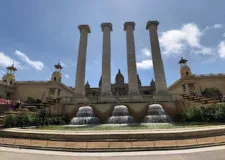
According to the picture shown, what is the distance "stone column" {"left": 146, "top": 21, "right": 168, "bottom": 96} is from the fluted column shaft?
3.63 meters

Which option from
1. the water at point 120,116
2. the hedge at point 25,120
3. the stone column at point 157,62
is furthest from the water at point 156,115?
the hedge at point 25,120

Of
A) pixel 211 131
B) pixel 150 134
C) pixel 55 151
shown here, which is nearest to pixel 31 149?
pixel 55 151

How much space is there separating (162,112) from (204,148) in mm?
12025

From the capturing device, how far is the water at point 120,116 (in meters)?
17.1

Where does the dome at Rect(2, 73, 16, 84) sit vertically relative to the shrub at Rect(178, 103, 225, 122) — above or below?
above

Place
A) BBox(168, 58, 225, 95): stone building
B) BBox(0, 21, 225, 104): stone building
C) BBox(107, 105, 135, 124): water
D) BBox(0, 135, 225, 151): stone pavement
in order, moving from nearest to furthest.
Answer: BBox(0, 135, 225, 151): stone pavement → BBox(107, 105, 135, 124): water → BBox(0, 21, 225, 104): stone building → BBox(168, 58, 225, 95): stone building

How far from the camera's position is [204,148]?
20.2ft

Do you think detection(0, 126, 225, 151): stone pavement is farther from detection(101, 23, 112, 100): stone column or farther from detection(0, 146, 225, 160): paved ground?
detection(101, 23, 112, 100): stone column

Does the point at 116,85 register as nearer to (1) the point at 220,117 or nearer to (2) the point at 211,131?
(1) the point at 220,117

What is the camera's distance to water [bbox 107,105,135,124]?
1710 centimetres

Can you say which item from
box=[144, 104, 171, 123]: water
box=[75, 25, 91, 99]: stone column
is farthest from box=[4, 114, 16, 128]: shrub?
box=[75, 25, 91, 99]: stone column

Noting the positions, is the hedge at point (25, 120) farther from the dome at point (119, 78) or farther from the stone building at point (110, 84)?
the dome at point (119, 78)

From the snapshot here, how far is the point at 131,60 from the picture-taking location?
30.0 meters

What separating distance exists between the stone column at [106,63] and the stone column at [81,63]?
146 inches
